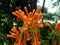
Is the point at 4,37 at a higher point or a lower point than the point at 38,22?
lower

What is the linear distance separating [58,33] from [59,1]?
178cm

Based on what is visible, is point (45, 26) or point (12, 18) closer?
point (45, 26)

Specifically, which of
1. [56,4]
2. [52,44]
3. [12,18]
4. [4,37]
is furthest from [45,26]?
[56,4]

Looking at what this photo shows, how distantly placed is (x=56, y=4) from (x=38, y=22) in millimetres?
1858

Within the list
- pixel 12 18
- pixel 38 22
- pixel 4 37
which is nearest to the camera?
pixel 38 22

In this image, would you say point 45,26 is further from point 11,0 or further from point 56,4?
point 56,4

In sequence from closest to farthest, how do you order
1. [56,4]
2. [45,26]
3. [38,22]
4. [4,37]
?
[38,22] < [45,26] < [4,37] < [56,4]

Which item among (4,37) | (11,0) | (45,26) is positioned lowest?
(4,37)

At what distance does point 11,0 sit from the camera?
6.54 feet

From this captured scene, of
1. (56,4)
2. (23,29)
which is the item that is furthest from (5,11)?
(56,4)

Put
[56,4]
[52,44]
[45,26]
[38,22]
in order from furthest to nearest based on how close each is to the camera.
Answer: [56,4] < [45,26] < [52,44] < [38,22]

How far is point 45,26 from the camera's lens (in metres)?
1.44

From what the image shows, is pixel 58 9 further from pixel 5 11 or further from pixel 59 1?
pixel 5 11

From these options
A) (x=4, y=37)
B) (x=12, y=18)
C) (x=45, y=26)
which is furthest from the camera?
(x=12, y=18)
